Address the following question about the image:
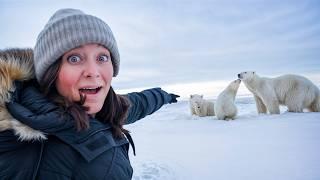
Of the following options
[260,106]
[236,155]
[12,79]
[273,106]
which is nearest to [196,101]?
[260,106]

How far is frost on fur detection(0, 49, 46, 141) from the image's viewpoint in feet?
3.94

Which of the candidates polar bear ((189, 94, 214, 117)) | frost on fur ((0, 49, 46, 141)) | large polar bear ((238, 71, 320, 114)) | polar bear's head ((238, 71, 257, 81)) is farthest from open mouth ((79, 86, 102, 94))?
polar bear ((189, 94, 214, 117))

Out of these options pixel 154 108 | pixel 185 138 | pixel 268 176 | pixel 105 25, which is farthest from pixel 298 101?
pixel 105 25

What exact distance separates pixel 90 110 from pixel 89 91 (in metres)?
0.11

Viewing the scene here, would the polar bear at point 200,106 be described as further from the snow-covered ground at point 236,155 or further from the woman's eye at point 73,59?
the woman's eye at point 73,59

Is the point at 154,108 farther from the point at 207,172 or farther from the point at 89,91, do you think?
the point at 89,91

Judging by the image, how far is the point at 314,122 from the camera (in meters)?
5.54

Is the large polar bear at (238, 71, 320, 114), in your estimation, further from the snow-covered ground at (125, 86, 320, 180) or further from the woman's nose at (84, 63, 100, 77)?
→ the woman's nose at (84, 63, 100, 77)

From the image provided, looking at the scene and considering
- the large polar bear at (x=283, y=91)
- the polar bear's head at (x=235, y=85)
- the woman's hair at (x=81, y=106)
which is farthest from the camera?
the polar bear's head at (x=235, y=85)

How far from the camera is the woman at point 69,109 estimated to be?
1225 millimetres

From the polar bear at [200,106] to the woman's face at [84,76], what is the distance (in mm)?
8838

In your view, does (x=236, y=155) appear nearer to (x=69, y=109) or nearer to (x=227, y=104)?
(x=69, y=109)

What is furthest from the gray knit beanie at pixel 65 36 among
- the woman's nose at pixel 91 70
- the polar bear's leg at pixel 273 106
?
the polar bear's leg at pixel 273 106

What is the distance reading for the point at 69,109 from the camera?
4.50 feet
